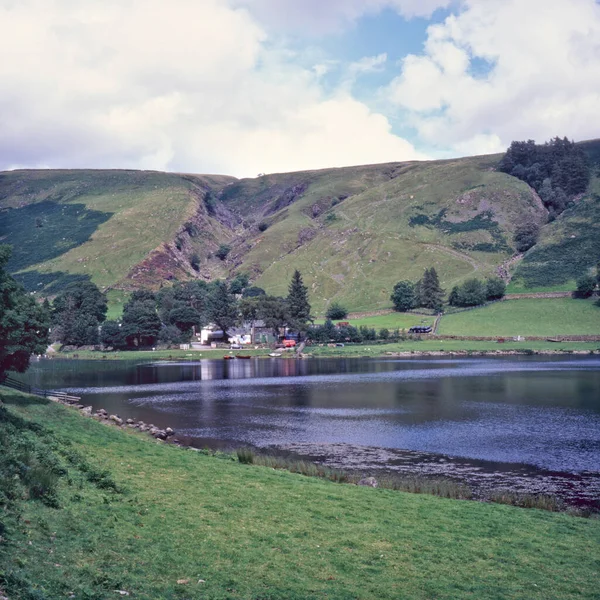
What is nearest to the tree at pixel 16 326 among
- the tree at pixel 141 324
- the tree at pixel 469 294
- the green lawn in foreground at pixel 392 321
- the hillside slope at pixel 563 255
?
the tree at pixel 141 324

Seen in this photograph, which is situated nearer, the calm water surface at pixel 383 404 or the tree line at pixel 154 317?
the calm water surface at pixel 383 404

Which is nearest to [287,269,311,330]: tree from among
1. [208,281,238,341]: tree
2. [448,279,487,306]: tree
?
[208,281,238,341]: tree

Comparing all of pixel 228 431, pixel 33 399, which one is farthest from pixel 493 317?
pixel 33 399

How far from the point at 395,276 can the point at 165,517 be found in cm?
17088

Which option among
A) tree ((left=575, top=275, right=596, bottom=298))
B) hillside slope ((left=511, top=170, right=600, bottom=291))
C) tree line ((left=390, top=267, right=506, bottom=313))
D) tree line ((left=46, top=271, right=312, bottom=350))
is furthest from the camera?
hillside slope ((left=511, top=170, right=600, bottom=291))

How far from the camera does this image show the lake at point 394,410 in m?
38.0

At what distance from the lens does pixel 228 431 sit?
1935 inches

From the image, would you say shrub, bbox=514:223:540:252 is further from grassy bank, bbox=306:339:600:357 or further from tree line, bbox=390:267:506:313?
grassy bank, bbox=306:339:600:357

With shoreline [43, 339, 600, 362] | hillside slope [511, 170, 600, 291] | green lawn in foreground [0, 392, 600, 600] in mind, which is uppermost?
hillside slope [511, 170, 600, 291]

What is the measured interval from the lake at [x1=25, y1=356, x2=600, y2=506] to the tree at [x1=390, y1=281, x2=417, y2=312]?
53583 mm

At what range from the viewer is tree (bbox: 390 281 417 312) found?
16150 centimetres

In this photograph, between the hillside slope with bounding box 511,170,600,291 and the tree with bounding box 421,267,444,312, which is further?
the hillside slope with bounding box 511,170,600,291

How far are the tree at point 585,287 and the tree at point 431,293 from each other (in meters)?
33.1

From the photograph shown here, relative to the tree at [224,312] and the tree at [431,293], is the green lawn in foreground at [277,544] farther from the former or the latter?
the tree at [431,293]
